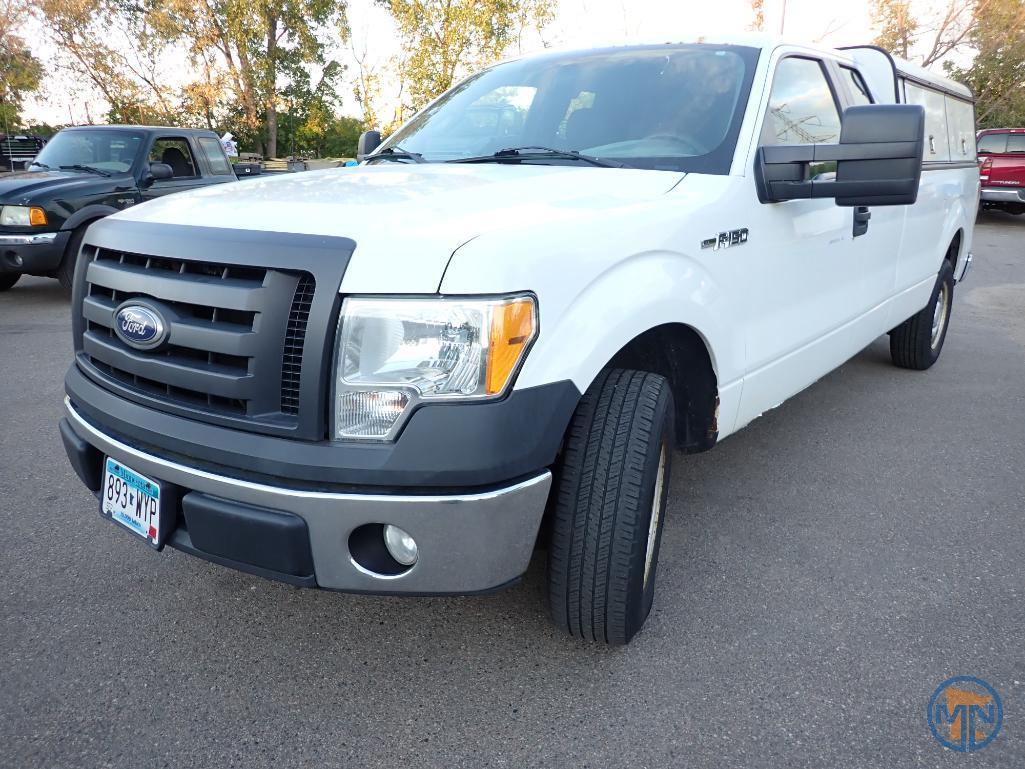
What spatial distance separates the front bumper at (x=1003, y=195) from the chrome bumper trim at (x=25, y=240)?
630 inches

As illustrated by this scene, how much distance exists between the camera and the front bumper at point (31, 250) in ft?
22.5

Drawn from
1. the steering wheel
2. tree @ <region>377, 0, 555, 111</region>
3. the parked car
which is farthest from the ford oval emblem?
the parked car

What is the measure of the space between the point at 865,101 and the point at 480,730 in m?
3.29

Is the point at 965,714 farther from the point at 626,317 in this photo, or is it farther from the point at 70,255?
the point at 70,255

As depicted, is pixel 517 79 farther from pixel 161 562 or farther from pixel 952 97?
pixel 952 97

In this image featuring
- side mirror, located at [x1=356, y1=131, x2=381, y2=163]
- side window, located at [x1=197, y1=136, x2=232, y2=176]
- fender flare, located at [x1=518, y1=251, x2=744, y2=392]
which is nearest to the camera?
fender flare, located at [x1=518, y1=251, x2=744, y2=392]

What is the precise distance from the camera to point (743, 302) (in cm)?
252

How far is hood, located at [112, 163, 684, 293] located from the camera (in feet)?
5.46

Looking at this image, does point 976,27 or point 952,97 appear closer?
point 952,97

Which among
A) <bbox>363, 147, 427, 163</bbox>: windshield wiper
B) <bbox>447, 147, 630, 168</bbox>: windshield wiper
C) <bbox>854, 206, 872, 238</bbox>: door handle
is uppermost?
<bbox>363, 147, 427, 163</bbox>: windshield wiper

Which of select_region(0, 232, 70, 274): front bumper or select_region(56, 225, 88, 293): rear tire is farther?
select_region(56, 225, 88, 293): rear tire

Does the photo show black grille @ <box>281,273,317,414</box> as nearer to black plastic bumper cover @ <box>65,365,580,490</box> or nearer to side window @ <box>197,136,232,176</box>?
black plastic bumper cover @ <box>65,365,580,490</box>

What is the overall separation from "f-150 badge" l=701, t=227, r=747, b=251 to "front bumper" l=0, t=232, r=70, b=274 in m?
6.57

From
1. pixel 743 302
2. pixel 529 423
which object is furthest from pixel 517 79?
pixel 529 423
